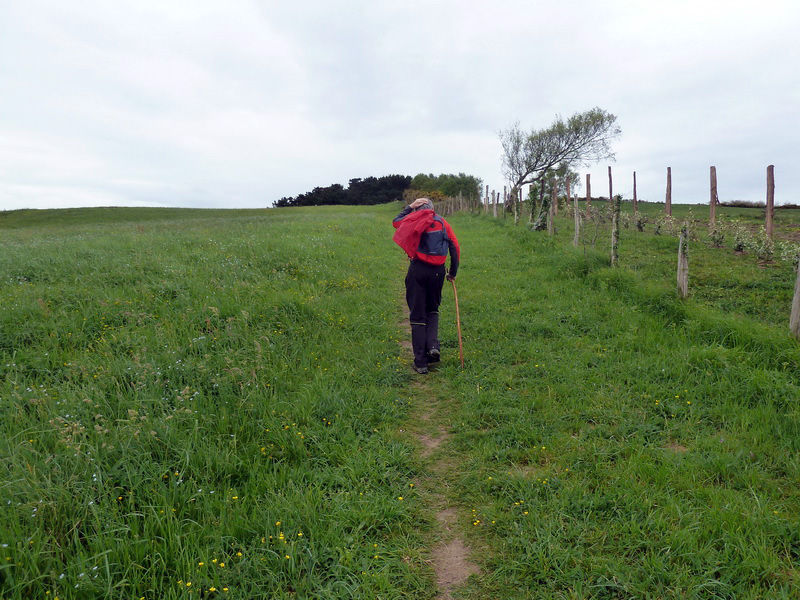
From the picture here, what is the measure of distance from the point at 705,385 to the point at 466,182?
70.2 metres

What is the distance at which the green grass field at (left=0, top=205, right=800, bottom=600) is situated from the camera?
8.75 ft

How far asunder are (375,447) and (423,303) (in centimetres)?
254

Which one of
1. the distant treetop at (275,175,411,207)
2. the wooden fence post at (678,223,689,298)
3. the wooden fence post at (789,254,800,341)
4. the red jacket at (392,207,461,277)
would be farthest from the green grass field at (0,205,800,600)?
the distant treetop at (275,175,411,207)

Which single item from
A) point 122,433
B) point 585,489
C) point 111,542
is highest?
point 122,433

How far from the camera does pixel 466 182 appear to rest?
7162 centimetres

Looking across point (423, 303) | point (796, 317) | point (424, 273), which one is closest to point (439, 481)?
point (423, 303)

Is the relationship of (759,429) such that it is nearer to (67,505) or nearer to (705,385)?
(705,385)

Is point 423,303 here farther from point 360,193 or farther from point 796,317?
point 360,193

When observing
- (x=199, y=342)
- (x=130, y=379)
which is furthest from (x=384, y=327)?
(x=130, y=379)

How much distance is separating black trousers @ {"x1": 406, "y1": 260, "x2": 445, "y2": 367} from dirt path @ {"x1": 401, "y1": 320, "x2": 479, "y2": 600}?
42 centimetres

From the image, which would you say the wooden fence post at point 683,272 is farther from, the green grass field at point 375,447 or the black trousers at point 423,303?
the black trousers at point 423,303

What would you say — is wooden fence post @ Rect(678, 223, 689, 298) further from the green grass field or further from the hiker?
the hiker

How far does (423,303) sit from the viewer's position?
243 inches

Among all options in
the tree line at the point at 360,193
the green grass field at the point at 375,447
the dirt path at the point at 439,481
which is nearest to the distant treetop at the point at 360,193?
the tree line at the point at 360,193
